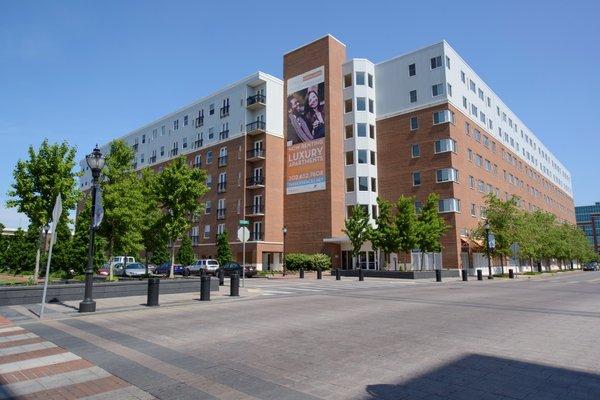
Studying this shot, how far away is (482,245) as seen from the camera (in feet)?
145

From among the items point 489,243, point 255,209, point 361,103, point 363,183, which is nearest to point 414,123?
point 361,103

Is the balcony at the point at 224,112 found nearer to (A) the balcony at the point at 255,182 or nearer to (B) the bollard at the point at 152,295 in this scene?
(A) the balcony at the point at 255,182

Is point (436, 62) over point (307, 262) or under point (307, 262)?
over

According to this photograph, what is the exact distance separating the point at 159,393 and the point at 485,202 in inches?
1963

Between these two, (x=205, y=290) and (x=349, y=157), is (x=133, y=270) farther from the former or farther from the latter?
(x=349, y=157)

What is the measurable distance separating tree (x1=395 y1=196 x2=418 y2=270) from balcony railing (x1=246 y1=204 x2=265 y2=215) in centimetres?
1789

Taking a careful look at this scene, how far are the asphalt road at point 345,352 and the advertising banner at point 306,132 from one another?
119ft

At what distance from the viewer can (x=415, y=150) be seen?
46.9 meters

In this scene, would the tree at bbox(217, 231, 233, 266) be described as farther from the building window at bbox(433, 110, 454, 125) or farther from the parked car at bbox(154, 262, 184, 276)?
the building window at bbox(433, 110, 454, 125)

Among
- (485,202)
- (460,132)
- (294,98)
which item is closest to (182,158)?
(294,98)

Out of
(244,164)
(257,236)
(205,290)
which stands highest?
(244,164)

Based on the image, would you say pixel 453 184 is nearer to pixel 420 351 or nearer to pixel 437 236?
pixel 437 236

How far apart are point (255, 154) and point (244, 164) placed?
200cm

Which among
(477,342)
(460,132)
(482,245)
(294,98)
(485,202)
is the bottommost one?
(477,342)
